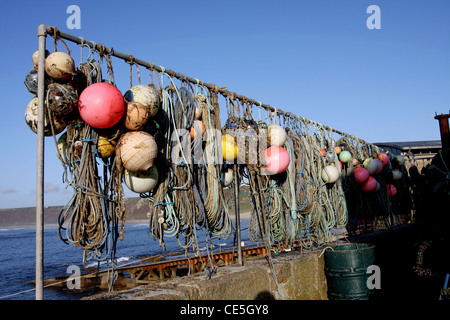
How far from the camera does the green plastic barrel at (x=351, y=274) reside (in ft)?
14.7

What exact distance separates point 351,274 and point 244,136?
2.21 m

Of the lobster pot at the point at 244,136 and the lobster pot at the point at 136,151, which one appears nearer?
the lobster pot at the point at 136,151

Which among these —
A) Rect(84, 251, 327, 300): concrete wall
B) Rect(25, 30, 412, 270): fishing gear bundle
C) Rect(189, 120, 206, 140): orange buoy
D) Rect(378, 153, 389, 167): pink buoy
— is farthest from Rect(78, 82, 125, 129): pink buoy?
Rect(378, 153, 389, 167): pink buoy

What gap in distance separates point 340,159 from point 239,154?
389 cm

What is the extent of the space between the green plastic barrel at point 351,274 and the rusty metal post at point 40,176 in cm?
349

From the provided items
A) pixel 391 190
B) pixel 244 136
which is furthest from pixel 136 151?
pixel 391 190

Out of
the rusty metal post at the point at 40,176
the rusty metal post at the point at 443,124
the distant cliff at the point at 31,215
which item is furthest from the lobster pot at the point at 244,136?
the distant cliff at the point at 31,215

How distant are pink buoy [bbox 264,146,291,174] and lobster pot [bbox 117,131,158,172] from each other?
88.0 inches

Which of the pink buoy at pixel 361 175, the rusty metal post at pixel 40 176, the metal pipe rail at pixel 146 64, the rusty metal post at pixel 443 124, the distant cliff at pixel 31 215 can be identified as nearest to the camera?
the rusty metal post at pixel 40 176

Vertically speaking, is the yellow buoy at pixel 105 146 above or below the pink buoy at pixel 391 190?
above

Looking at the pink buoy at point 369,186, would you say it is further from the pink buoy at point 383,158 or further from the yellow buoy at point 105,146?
the yellow buoy at point 105,146

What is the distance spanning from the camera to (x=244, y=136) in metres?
4.40

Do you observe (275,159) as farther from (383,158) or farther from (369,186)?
(383,158)

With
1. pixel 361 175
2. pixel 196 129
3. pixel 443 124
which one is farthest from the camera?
pixel 361 175
